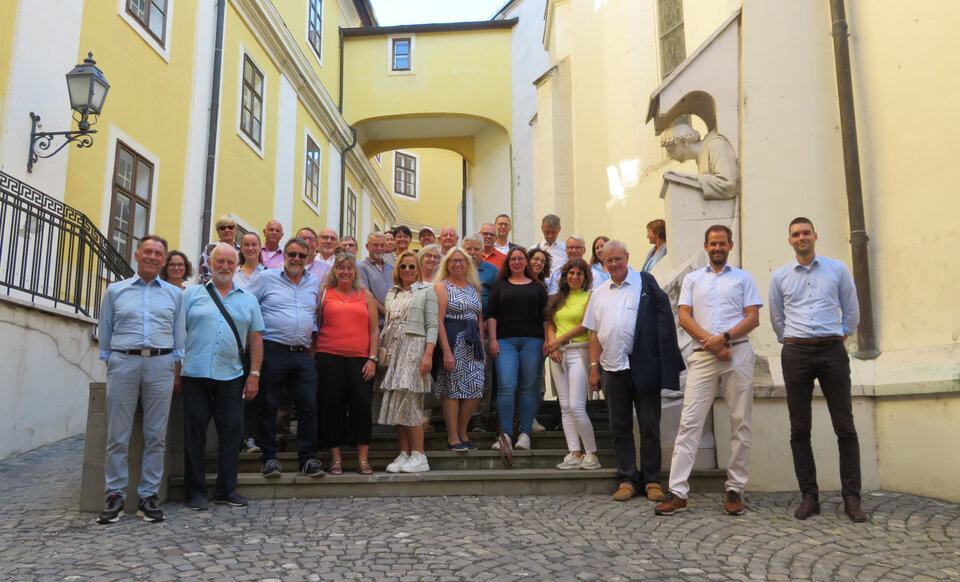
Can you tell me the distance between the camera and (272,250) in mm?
7973

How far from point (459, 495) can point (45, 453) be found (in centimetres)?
418

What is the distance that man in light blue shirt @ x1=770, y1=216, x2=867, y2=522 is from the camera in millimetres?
5207

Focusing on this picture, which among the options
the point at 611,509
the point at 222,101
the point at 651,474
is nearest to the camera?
the point at 611,509

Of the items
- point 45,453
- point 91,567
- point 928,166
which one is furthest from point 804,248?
point 45,453

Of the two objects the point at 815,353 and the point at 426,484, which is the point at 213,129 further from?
the point at 815,353

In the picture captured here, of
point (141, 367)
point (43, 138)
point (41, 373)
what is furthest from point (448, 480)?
point (43, 138)

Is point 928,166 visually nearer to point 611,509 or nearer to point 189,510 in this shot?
point 611,509

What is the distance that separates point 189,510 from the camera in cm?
549

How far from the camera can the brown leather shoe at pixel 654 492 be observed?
18.6 feet

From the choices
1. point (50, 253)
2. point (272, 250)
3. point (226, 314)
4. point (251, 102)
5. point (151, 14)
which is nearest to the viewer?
point (226, 314)

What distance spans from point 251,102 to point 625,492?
1293cm

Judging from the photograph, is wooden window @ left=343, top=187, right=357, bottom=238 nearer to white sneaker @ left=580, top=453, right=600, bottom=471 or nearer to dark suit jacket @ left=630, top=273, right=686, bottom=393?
white sneaker @ left=580, top=453, right=600, bottom=471

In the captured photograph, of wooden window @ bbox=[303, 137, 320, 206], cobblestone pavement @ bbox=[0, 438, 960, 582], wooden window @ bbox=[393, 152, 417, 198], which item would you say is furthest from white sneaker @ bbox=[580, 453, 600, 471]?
wooden window @ bbox=[393, 152, 417, 198]

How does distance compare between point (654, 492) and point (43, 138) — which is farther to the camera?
point (43, 138)
